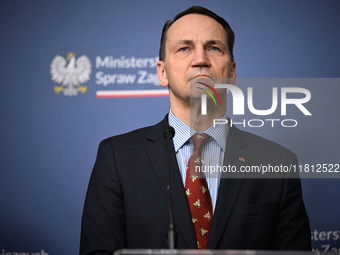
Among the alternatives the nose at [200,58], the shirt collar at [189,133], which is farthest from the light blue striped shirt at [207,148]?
the nose at [200,58]

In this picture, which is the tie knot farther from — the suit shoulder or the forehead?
the forehead

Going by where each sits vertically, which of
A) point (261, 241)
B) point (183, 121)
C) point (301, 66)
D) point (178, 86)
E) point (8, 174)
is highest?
point (301, 66)

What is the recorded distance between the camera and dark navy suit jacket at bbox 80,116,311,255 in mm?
1405

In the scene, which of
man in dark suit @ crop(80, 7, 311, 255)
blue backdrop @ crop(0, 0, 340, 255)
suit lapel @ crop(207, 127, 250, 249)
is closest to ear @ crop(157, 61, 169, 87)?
man in dark suit @ crop(80, 7, 311, 255)

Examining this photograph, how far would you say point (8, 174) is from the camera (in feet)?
7.67

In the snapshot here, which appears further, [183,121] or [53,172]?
[53,172]

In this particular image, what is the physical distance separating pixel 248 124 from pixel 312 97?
20.0 inches

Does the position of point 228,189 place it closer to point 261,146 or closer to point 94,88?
point 261,146

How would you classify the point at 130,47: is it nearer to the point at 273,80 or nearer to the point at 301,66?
the point at 273,80

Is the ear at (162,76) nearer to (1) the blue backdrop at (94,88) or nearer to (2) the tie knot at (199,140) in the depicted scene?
(2) the tie knot at (199,140)

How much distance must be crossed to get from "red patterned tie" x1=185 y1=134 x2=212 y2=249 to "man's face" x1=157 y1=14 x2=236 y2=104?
280 mm

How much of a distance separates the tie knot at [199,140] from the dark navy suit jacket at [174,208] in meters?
0.10

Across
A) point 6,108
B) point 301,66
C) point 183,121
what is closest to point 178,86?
point 183,121

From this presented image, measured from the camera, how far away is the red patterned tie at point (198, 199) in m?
1.41
